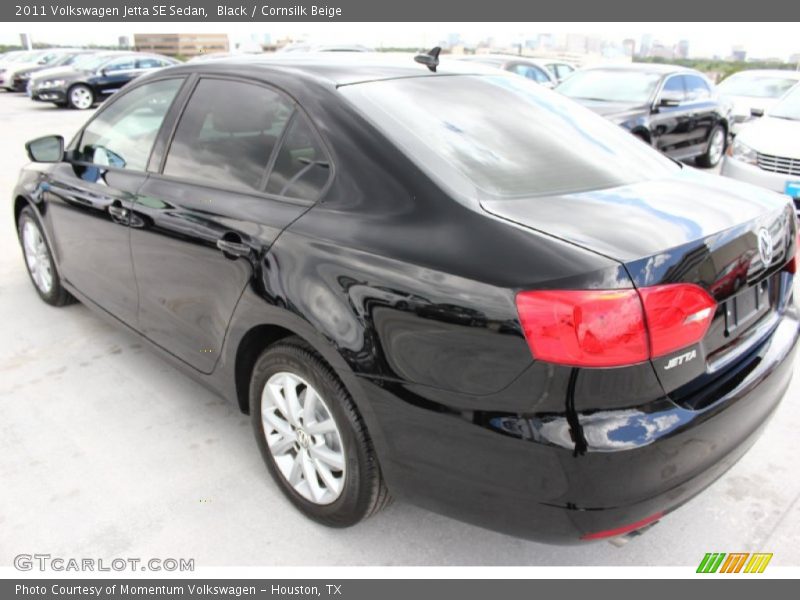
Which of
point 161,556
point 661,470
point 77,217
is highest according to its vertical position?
point 77,217

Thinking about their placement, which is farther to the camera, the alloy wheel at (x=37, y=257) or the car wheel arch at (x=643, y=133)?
the car wheel arch at (x=643, y=133)

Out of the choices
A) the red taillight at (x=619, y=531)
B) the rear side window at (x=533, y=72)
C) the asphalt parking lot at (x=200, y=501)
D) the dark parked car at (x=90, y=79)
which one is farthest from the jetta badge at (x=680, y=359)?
the dark parked car at (x=90, y=79)

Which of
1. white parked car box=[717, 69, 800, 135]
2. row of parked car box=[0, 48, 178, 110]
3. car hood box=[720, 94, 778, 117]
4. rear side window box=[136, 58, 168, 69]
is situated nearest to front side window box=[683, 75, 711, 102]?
car hood box=[720, 94, 778, 117]

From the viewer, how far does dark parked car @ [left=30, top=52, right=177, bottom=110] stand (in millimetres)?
17578

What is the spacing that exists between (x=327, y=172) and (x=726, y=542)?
1.94m

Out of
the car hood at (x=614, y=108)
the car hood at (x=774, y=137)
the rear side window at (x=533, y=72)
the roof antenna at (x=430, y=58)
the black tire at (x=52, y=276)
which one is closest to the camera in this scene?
the roof antenna at (x=430, y=58)

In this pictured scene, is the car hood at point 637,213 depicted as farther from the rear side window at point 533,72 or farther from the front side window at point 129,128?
the rear side window at point 533,72

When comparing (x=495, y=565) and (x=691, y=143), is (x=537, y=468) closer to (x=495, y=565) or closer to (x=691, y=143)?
(x=495, y=565)

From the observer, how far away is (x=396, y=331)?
1.89 metres

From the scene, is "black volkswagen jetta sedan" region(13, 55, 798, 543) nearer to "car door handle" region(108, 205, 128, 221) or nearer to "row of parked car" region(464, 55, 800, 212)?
"car door handle" region(108, 205, 128, 221)

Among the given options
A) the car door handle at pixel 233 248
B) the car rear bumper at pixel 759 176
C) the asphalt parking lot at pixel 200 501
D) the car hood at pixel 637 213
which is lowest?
the asphalt parking lot at pixel 200 501

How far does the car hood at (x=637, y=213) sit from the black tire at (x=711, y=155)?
8.67m

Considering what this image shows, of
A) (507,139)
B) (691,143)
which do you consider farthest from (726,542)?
(691,143)

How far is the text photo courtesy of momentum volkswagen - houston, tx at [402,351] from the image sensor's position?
1.71 m
